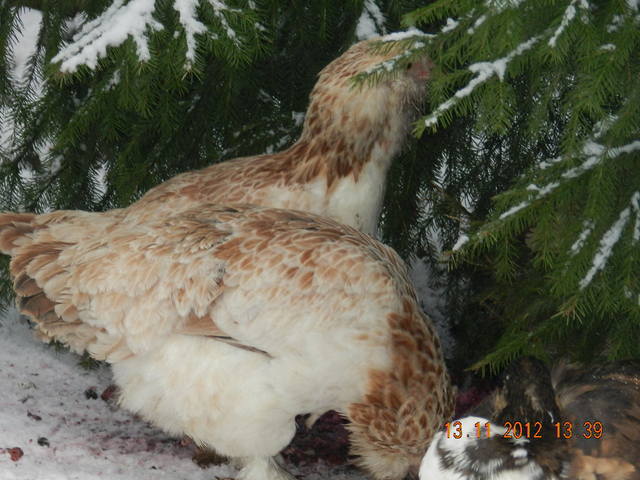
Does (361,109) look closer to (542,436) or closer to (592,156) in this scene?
(592,156)

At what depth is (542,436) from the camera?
266 centimetres

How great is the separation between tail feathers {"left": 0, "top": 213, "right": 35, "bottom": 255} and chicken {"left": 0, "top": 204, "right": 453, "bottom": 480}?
0.16 m

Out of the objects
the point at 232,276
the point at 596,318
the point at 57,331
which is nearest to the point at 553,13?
the point at 596,318

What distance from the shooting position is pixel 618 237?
267cm

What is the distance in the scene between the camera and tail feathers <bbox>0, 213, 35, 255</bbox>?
341 cm

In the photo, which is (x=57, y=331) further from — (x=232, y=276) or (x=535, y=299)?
(x=535, y=299)

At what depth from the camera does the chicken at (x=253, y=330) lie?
9.77 feet

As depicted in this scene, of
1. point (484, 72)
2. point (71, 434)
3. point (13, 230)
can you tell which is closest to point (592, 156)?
point (484, 72)

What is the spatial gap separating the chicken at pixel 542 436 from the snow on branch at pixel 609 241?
0.32 meters

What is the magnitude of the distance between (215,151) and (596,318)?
210 cm

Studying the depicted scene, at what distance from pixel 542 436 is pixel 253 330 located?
3.22ft

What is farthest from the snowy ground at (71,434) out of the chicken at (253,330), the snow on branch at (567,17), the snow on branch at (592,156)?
the snow on branch at (567,17)

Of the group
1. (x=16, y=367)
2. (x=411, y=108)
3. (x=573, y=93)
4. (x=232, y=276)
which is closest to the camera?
(x=573, y=93)
